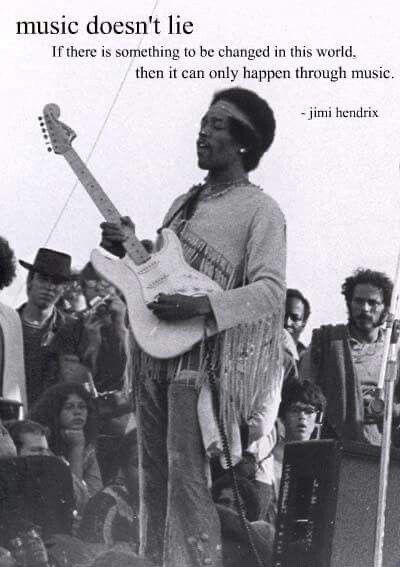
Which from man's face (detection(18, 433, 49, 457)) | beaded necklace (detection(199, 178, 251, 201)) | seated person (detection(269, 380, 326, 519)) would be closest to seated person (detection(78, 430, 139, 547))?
man's face (detection(18, 433, 49, 457))

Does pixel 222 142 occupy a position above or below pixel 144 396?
above

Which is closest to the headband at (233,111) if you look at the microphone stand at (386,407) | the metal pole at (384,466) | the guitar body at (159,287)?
the guitar body at (159,287)

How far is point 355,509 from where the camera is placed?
3.47 meters

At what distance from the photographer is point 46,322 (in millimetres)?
4863

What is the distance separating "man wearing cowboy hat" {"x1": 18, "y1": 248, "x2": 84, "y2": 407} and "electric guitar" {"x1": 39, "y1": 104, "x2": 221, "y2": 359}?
1.26m

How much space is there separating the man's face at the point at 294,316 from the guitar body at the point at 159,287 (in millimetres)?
1774

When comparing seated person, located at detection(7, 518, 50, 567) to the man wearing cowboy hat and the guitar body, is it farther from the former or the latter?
the man wearing cowboy hat

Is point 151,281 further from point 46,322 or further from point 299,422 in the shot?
point 46,322

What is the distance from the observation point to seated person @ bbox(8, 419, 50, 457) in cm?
432

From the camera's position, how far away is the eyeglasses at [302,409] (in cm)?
453

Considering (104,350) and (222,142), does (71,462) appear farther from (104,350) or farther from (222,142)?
(222,142)

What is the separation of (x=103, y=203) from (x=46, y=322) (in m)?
1.38

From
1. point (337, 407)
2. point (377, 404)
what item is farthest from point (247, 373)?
point (337, 407)

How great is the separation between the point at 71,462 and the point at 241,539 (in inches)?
51.7
